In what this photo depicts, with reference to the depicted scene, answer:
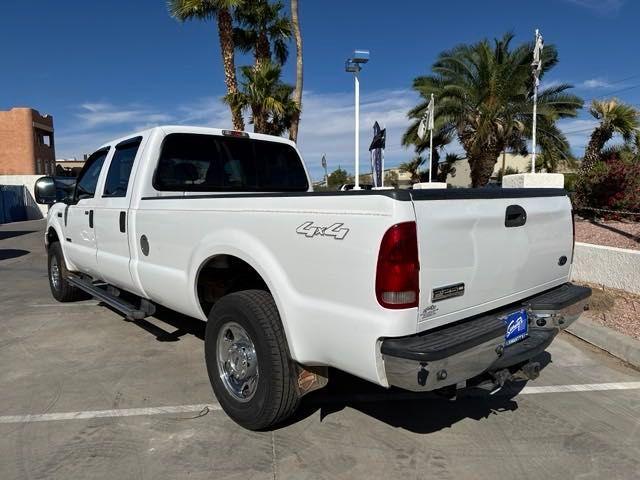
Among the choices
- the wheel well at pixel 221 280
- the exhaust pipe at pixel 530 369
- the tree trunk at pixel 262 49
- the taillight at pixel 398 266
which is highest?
the tree trunk at pixel 262 49

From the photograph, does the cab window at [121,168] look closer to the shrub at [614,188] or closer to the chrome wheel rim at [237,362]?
the chrome wheel rim at [237,362]

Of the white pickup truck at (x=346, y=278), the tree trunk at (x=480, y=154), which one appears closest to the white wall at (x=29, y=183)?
the tree trunk at (x=480, y=154)

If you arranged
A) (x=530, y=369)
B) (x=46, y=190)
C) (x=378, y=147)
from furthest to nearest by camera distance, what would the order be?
(x=378, y=147), (x=46, y=190), (x=530, y=369)

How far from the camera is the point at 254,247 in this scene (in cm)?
309

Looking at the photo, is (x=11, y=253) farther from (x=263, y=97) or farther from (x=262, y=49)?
(x=262, y=49)

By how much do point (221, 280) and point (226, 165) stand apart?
1483 millimetres

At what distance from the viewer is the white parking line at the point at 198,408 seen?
3615 millimetres

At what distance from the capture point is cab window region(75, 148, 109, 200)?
5496 millimetres

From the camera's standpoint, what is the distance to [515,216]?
10.1 ft

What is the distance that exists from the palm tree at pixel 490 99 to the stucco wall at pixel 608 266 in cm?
1456

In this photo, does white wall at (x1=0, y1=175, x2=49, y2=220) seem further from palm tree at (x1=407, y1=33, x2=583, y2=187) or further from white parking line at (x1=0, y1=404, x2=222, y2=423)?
white parking line at (x1=0, y1=404, x2=222, y2=423)

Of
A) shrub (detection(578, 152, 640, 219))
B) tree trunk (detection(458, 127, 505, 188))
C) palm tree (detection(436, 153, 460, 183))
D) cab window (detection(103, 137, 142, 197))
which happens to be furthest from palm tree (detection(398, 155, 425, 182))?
cab window (detection(103, 137, 142, 197))

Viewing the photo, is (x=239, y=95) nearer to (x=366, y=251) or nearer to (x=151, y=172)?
(x=151, y=172)

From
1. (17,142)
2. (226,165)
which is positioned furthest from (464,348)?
(17,142)
